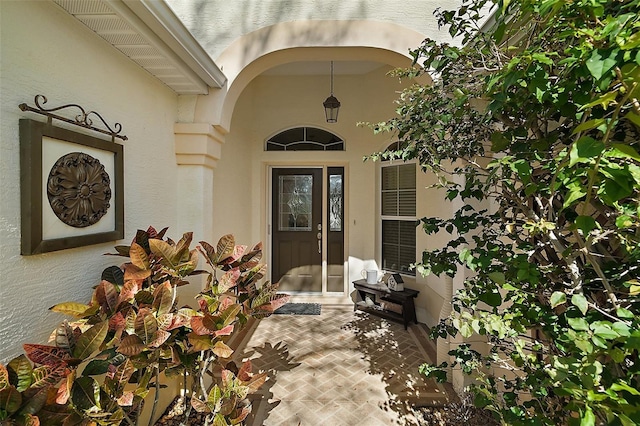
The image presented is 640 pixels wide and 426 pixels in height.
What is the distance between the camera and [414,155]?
1.63 m

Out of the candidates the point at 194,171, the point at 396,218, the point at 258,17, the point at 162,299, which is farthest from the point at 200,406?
the point at 396,218

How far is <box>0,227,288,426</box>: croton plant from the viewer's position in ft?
3.42

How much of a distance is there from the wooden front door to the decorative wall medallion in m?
3.28

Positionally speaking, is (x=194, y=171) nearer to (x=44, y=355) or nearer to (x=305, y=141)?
(x=44, y=355)

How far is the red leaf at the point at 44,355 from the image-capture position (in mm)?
1060

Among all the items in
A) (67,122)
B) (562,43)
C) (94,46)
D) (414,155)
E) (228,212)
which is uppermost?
(94,46)

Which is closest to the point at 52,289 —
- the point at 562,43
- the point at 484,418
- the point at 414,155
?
the point at 414,155

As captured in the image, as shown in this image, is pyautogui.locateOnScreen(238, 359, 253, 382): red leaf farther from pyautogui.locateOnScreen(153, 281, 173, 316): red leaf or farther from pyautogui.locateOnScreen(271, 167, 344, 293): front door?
pyautogui.locateOnScreen(271, 167, 344, 293): front door

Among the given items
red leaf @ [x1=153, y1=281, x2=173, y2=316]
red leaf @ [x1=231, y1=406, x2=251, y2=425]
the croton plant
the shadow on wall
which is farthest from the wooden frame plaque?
the shadow on wall

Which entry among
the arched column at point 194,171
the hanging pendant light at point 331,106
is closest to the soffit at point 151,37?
the arched column at point 194,171

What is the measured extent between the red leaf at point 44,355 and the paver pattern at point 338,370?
1444 millimetres

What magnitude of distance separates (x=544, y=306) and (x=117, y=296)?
178 centimetres

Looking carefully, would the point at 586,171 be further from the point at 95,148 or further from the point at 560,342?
the point at 95,148

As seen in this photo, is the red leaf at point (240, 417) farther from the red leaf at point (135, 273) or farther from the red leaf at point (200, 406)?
the red leaf at point (135, 273)
